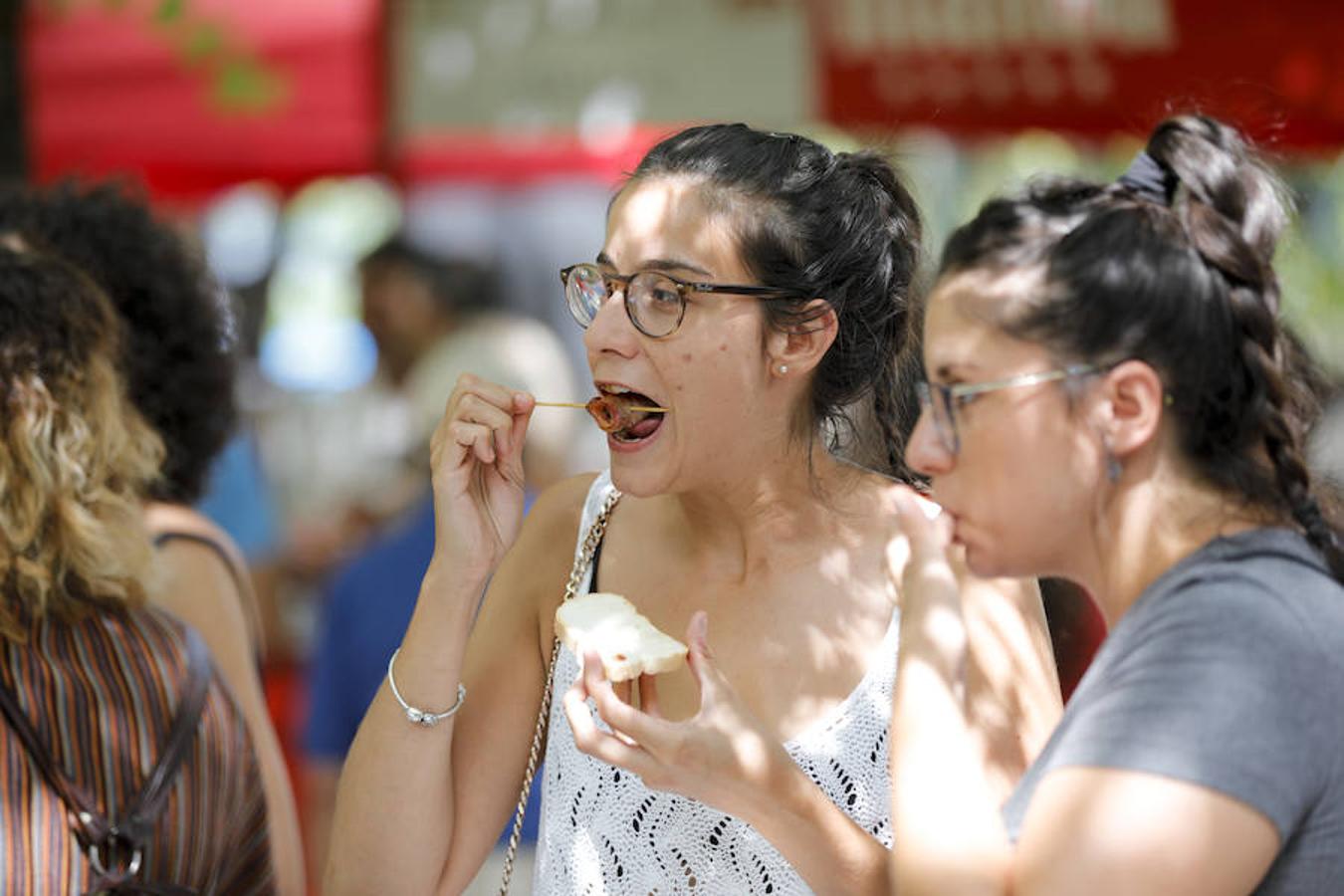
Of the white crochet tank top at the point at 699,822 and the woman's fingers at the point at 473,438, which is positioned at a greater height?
the woman's fingers at the point at 473,438

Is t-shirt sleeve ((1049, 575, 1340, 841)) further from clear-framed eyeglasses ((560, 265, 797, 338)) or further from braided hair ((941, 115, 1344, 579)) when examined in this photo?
clear-framed eyeglasses ((560, 265, 797, 338))

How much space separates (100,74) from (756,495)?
136 inches

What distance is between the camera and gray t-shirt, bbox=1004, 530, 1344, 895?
5.50 ft

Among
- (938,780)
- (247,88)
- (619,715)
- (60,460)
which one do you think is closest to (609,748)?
(619,715)

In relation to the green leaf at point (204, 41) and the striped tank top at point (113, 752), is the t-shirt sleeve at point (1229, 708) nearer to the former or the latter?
the striped tank top at point (113, 752)

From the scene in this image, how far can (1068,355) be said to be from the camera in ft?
6.04

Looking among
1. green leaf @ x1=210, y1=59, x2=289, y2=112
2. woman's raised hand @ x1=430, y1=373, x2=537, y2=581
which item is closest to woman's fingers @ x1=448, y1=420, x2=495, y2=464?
woman's raised hand @ x1=430, y1=373, x2=537, y2=581

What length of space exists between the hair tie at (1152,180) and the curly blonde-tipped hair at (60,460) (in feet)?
5.37

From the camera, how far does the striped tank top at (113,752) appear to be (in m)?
2.55


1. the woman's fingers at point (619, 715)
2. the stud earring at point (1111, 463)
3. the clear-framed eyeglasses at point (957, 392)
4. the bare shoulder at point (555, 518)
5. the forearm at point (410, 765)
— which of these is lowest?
the forearm at point (410, 765)

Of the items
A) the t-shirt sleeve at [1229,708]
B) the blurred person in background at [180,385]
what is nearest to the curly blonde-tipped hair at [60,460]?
the blurred person in background at [180,385]

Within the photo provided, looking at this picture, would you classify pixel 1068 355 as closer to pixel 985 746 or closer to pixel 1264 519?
pixel 1264 519

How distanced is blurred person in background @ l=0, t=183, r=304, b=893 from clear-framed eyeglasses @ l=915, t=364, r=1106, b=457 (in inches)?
63.5

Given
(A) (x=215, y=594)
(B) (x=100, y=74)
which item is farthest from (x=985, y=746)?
(B) (x=100, y=74)
